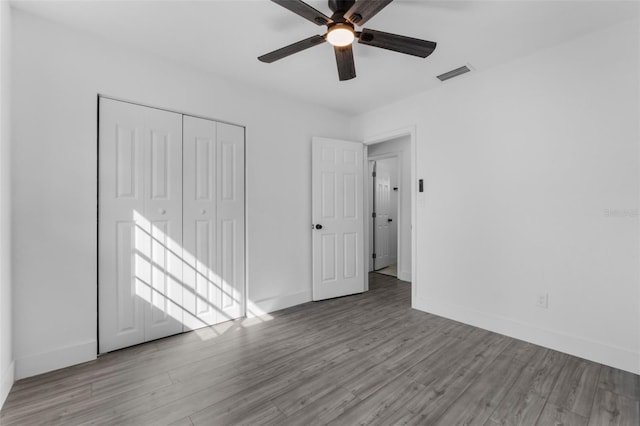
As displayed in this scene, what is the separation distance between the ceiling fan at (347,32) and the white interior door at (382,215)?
12.4 ft

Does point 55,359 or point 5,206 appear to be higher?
point 5,206

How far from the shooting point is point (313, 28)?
224 cm

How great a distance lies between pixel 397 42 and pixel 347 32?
360 millimetres

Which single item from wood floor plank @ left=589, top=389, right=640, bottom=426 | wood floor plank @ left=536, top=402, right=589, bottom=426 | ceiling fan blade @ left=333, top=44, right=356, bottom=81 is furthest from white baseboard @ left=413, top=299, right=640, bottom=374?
ceiling fan blade @ left=333, top=44, right=356, bottom=81

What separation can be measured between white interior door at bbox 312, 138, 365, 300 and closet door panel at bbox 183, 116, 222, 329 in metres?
1.30

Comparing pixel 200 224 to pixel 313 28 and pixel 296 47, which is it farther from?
pixel 313 28

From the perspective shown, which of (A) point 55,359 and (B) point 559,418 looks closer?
(B) point 559,418

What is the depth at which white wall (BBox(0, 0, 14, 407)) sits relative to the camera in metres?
1.82

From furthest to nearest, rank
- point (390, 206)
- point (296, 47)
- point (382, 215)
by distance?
1. point (390, 206)
2. point (382, 215)
3. point (296, 47)

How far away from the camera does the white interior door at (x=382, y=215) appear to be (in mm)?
5707

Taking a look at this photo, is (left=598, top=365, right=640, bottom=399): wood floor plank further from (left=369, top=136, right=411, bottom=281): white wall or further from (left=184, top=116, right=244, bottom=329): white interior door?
(left=184, top=116, right=244, bottom=329): white interior door

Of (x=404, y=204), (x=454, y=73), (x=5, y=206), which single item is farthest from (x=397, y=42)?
(x=404, y=204)

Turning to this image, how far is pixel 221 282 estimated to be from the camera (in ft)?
10.0

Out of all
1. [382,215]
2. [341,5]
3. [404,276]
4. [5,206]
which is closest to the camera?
[341,5]
